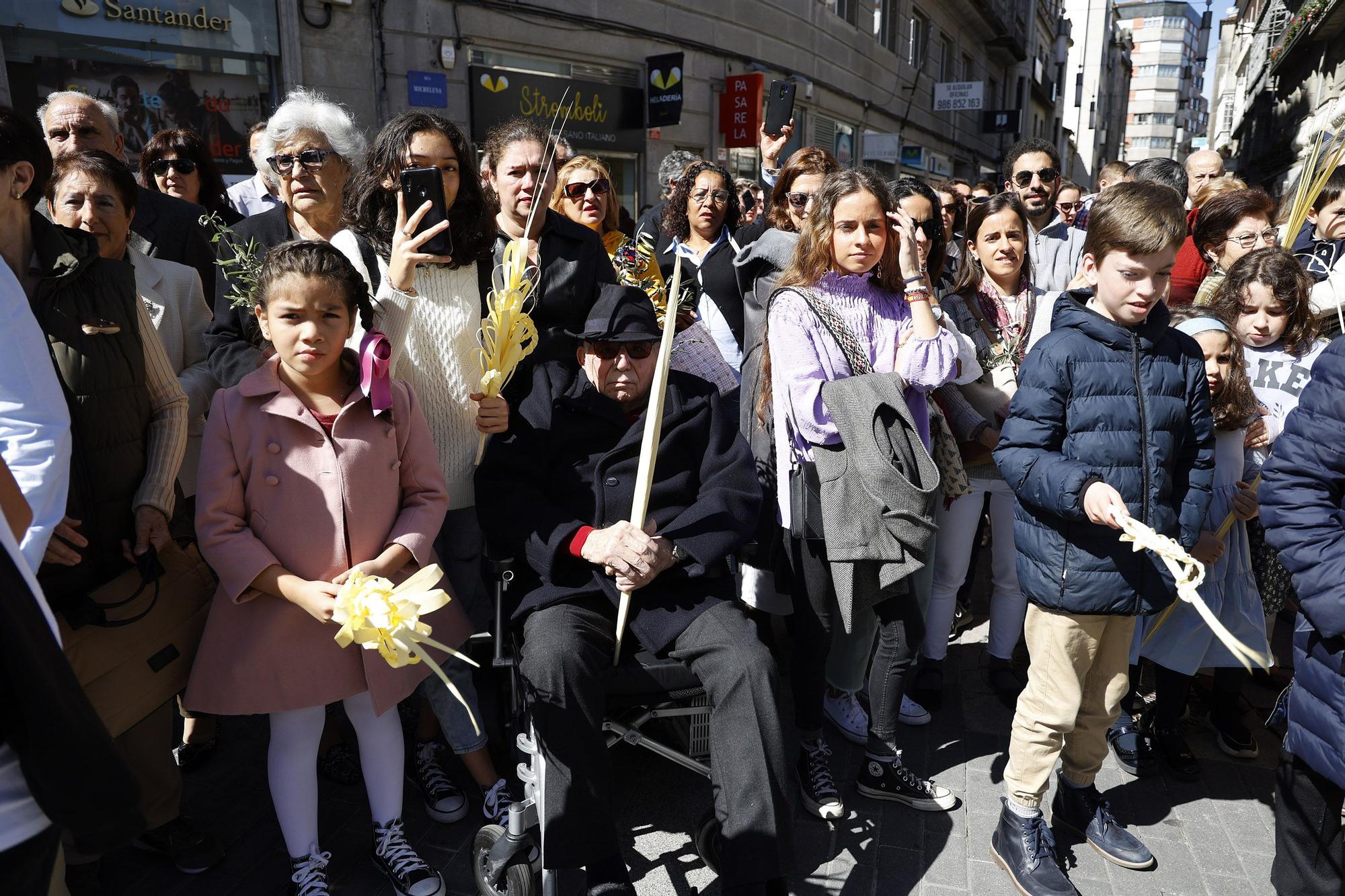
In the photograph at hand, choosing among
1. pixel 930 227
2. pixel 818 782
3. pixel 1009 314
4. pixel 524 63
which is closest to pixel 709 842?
pixel 818 782

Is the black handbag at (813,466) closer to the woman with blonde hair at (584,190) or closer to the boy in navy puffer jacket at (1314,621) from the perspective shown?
the boy in navy puffer jacket at (1314,621)

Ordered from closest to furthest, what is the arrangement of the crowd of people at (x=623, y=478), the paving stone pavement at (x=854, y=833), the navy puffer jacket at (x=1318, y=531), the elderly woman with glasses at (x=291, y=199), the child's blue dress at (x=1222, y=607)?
1. the navy puffer jacket at (x=1318, y=531)
2. the crowd of people at (x=623, y=478)
3. the paving stone pavement at (x=854, y=833)
4. the elderly woman with glasses at (x=291, y=199)
5. the child's blue dress at (x=1222, y=607)

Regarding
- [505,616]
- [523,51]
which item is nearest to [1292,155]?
[523,51]

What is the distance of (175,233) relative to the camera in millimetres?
3703

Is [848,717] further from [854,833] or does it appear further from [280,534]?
[280,534]

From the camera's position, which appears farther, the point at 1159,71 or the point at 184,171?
the point at 1159,71

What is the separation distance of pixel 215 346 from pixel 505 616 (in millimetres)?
1399

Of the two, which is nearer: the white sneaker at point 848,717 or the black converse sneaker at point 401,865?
the black converse sneaker at point 401,865

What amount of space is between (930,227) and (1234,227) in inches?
76.9

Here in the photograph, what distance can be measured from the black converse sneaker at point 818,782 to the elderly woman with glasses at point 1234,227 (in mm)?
3046

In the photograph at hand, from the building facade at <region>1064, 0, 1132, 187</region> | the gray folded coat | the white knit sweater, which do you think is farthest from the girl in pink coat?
the building facade at <region>1064, 0, 1132, 187</region>

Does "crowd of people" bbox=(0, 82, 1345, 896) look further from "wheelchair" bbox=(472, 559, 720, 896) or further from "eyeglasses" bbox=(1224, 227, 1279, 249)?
"eyeglasses" bbox=(1224, 227, 1279, 249)

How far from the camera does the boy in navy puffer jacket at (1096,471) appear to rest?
101 inches

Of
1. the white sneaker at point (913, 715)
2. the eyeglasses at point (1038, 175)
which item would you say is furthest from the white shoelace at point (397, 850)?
the eyeglasses at point (1038, 175)
